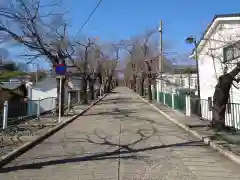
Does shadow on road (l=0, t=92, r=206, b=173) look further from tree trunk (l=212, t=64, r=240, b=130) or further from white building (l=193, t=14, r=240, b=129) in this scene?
white building (l=193, t=14, r=240, b=129)

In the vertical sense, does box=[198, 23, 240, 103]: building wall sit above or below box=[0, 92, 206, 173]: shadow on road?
above

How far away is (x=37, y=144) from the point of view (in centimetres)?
945

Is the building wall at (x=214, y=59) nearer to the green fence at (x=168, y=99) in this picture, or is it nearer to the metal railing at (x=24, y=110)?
the green fence at (x=168, y=99)

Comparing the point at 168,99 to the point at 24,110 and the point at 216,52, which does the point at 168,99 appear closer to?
the point at 216,52

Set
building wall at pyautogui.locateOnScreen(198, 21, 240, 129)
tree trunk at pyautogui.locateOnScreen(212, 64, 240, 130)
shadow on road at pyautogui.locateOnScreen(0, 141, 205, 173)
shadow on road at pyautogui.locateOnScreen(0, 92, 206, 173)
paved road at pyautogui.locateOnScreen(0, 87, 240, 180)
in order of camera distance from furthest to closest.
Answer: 1. building wall at pyautogui.locateOnScreen(198, 21, 240, 129)
2. tree trunk at pyautogui.locateOnScreen(212, 64, 240, 130)
3. shadow on road at pyautogui.locateOnScreen(0, 92, 206, 173)
4. shadow on road at pyautogui.locateOnScreen(0, 141, 205, 173)
5. paved road at pyautogui.locateOnScreen(0, 87, 240, 180)

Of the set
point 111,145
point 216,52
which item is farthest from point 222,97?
point 216,52

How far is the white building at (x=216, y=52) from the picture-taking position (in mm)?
16087

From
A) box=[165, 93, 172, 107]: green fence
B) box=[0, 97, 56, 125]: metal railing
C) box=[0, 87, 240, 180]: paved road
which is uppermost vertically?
box=[165, 93, 172, 107]: green fence

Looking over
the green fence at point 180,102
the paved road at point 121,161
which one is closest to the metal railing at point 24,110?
the paved road at point 121,161

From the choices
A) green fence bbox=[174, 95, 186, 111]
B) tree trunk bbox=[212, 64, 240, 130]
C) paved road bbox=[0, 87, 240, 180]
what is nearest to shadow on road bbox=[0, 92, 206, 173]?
paved road bbox=[0, 87, 240, 180]

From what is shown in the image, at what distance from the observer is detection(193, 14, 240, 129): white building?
52.8 feet

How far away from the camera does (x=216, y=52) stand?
18406mm

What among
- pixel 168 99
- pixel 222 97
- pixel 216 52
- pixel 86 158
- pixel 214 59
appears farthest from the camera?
pixel 168 99

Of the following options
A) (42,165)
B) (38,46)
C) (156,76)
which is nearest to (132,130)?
(42,165)
